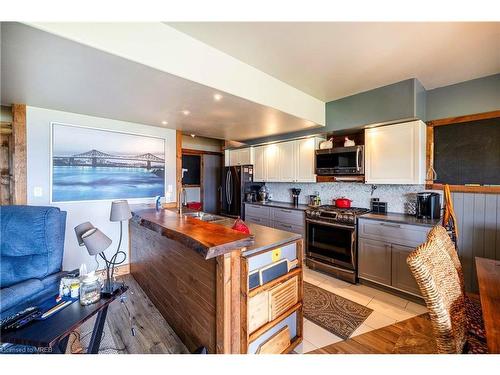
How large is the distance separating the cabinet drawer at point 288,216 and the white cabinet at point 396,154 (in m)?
1.14

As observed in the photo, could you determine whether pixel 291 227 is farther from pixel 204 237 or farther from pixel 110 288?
pixel 110 288

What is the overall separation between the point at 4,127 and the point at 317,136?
4430 mm

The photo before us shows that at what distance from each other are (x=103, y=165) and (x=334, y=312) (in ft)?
11.3

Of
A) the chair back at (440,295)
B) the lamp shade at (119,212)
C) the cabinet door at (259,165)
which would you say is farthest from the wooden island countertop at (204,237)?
the cabinet door at (259,165)

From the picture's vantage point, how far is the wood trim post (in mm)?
2328

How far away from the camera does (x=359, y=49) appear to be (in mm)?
1874

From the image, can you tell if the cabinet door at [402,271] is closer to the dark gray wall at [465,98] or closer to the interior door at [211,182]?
the dark gray wall at [465,98]

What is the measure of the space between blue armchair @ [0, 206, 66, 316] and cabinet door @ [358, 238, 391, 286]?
318 cm

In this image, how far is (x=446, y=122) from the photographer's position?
2.65 meters

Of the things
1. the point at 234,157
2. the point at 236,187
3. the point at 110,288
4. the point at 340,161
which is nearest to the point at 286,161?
the point at 340,161

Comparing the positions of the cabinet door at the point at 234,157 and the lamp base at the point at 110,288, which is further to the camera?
the cabinet door at the point at 234,157

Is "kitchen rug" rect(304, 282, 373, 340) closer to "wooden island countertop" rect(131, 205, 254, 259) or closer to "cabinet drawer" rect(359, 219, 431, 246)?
"cabinet drawer" rect(359, 219, 431, 246)

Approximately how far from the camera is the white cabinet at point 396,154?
8.54ft
